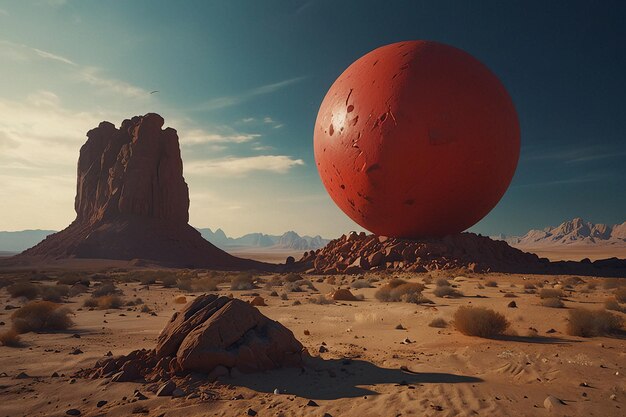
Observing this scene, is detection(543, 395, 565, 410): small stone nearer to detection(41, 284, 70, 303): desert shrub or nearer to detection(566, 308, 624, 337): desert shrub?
detection(566, 308, 624, 337): desert shrub

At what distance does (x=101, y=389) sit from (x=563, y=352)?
6246 mm

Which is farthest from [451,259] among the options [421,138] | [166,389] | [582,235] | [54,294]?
[582,235]

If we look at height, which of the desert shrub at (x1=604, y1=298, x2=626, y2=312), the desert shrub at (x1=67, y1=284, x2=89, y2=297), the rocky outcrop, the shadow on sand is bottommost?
the shadow on sand

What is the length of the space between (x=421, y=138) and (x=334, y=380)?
45.6 feet

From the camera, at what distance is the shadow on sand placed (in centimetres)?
414

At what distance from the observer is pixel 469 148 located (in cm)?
1667

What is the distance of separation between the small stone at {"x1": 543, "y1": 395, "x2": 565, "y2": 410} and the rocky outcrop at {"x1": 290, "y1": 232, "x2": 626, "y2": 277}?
1352 cm

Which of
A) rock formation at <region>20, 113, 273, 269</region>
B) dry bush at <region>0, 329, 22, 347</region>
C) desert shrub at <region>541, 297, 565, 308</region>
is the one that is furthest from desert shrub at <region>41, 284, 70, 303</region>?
rock formation at <region>20, 113, 273, 269</region>

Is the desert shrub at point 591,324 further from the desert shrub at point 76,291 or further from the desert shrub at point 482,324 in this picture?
the desert shrub at point 76,291

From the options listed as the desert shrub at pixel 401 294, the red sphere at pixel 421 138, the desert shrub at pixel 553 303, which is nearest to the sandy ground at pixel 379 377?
the desert shrub at pixel 553 303

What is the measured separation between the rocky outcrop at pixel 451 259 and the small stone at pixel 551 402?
13525 mm

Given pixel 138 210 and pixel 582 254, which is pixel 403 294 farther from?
pixel 582 254

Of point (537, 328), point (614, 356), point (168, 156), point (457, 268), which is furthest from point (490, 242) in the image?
point (168, 156)

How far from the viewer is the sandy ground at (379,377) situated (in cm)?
372
